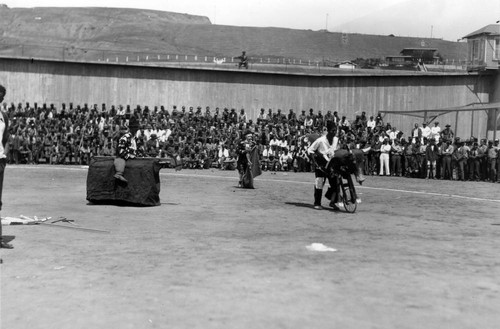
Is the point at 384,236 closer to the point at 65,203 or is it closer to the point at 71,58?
the point at 65,203

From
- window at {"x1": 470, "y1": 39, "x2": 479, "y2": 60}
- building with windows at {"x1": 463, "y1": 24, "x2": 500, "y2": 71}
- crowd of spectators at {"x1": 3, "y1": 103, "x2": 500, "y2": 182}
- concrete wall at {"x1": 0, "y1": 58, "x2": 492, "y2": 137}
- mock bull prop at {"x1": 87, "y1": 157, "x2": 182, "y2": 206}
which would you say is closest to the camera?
mock bull prop at {"x1": 87, "y1": 157, "x2": 182, "y2": 206}

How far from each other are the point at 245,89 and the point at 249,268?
121 ft

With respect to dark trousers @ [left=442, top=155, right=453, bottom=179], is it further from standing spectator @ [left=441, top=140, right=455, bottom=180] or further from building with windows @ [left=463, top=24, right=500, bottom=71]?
building with windows @ [left=463, top=24, right=500, bottom=71]

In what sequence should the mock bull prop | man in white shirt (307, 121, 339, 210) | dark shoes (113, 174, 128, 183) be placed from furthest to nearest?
man in white shirt (307, 121, 339, 210), the mock bull prop, dark shoes (113, 174, 128, 183)

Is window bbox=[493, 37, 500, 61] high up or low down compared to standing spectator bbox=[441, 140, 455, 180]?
up

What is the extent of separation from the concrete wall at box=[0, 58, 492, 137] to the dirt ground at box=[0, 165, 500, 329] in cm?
2798

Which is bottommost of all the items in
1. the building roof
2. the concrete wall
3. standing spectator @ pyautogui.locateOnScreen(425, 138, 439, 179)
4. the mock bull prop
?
the mock bull prop

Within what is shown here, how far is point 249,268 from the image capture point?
8.85 meters

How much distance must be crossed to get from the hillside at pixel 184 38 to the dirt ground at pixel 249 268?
241ft

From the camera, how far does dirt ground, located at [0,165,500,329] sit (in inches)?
263

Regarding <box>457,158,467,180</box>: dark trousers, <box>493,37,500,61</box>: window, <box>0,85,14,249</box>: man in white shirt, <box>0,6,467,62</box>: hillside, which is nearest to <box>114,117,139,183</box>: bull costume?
<box>0,85,14,249</box>: man in white shirt

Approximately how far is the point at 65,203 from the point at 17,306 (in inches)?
382

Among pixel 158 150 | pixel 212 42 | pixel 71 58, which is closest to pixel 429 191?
pixel 158 150

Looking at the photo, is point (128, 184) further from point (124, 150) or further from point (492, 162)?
point (492, 162)
